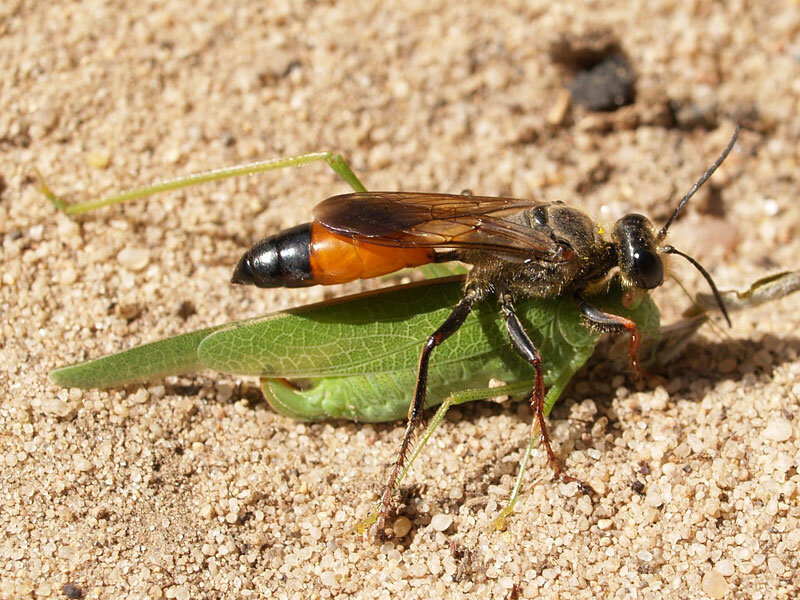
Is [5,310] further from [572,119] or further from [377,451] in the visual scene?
[572,119]

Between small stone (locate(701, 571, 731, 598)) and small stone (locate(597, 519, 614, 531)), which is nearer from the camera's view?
small stone (locate(701, 571, 731, 598))

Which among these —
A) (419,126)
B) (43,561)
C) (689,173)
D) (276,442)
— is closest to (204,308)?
(276,442)

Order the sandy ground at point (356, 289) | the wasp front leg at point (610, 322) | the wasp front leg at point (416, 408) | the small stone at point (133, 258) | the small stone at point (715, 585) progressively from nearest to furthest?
the small stone at point (715, 585) → the sandy ground at point (356, 289) → the wasp front leg at point (416, 408) → the wasp front leg at point (610, 322) → the small stone at point (133, 258)

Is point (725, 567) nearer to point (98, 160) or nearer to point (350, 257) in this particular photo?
point (350, 257)

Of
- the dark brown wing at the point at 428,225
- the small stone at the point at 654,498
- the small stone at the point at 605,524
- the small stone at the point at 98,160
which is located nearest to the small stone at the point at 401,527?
the small stone at the point at 605,524

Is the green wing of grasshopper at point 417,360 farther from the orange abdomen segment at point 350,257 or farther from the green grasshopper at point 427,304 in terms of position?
the orange abdomen segment at point 350,257

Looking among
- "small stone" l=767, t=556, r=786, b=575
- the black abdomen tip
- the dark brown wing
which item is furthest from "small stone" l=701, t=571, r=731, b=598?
the black abdomen tip

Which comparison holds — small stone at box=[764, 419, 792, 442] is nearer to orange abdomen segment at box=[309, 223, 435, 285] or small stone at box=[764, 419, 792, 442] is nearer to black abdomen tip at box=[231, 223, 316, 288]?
orange abdomen segment at box=[309, 223, 435, 285]

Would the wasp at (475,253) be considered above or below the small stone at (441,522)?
above

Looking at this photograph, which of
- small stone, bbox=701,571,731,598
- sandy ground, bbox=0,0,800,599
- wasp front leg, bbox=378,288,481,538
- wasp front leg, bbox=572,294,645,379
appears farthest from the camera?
wasp front leg, bbox=572,294,645,379
